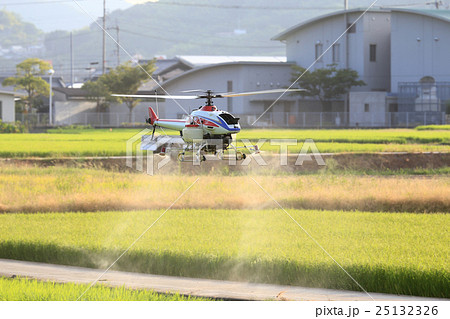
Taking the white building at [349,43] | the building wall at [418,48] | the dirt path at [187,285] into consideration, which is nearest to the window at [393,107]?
the building wall at [418,48]

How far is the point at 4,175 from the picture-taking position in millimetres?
45812

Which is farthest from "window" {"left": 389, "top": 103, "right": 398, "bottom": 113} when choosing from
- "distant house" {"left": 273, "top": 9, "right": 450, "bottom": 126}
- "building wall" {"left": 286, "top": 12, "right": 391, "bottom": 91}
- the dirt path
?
the dirt path

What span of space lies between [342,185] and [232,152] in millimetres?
25644

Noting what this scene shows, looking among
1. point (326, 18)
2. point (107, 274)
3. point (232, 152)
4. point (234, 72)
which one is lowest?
point (107, 274)

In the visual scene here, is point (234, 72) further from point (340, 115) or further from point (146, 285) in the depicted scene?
point (340, 115)

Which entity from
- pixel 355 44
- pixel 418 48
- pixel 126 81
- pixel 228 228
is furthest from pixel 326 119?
pixel 228 228

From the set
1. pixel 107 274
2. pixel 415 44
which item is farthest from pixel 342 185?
pixel 415 44

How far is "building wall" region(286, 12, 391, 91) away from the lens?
→ 5644 cm

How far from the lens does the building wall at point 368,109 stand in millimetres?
89625

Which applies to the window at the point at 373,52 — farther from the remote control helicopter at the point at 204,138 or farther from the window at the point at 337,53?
the remote control helicopter at the point at 204,138

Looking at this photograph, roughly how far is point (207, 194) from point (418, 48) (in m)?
61.0

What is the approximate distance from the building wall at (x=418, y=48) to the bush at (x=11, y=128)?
4197cm

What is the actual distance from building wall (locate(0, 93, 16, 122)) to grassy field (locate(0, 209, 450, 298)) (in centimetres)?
5654

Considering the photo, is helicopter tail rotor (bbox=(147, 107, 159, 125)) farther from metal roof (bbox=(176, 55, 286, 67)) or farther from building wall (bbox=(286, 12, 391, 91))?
metal roof (bbox=(176, 55, 286, 67))
